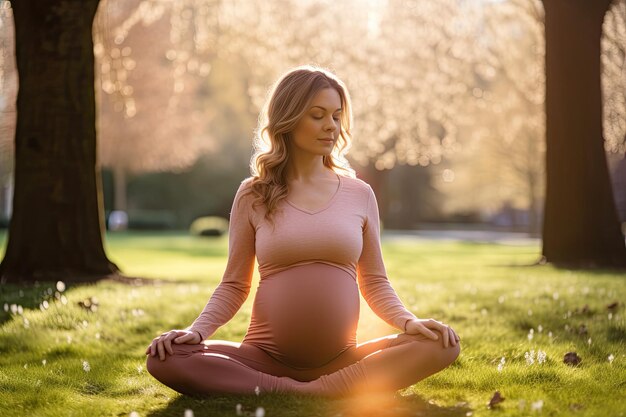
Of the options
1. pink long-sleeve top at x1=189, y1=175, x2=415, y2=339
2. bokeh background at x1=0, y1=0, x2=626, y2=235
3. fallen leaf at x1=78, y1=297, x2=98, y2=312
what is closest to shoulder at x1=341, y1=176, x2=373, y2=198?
pink long-sleeve top at x1=189, y1=175, x2=415, y2=339

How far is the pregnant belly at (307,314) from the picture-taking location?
4.49m

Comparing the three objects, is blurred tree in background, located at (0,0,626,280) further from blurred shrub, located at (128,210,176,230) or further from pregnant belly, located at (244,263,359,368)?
pregnant belly, located at (244,263,359,368)

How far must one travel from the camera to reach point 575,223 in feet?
42.3

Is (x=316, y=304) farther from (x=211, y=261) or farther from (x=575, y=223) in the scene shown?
(x=211, y=261)

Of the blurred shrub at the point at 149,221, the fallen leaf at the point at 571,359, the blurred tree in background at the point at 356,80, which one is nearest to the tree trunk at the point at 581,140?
the blurred tree in background at the point at 356,80

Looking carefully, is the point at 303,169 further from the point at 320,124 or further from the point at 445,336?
the point at 445,336

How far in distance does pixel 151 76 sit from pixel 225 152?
1431 centimetres

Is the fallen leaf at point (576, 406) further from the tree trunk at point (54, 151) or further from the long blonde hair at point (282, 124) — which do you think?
the tree trunk at point (54, 151)

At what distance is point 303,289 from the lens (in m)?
4.49

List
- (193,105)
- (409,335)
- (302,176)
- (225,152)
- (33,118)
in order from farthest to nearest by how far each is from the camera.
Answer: (225,152), (193,105), (33,118), (302,176), (409,335)

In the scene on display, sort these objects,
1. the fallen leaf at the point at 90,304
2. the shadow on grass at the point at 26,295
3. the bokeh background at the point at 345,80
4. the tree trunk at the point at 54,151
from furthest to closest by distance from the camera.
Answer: the bokeh background at the point at 345,80 → the tree trunk at the point at 54,151 → the fallen leaf at the point at 90,304 → the shadow on grass at the point at 26,295

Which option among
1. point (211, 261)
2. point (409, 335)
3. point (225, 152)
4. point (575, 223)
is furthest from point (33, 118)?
point (225, 152)

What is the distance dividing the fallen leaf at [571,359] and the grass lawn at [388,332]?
78 millimetres

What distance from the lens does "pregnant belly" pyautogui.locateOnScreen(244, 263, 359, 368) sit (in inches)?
177
